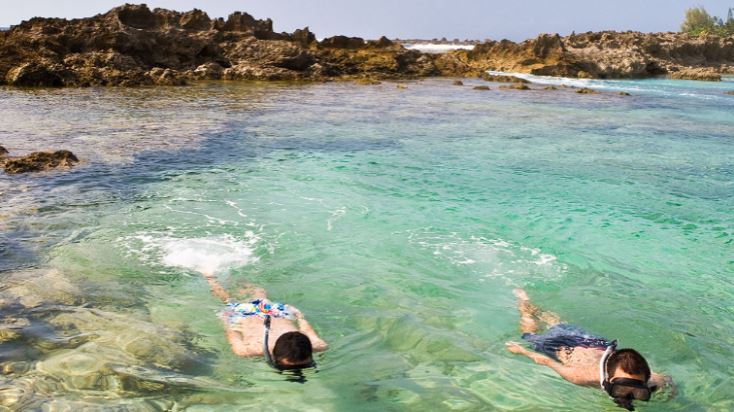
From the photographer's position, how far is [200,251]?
7879mm

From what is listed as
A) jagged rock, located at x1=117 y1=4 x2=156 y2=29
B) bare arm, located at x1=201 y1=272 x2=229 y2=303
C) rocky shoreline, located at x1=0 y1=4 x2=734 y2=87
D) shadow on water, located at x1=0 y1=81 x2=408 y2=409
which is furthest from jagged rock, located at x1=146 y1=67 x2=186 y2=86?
bare arm, located at x1=201 y1=272 x2=229 y2=303

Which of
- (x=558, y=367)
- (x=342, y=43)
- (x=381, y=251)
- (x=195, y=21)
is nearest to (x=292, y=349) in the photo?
(x=558, y=367)

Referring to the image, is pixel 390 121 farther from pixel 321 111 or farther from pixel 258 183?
pixel 258 183

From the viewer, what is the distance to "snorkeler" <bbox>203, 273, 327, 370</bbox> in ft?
15.7

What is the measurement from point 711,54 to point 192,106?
2486 inches

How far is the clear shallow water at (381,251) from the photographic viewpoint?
475 cm

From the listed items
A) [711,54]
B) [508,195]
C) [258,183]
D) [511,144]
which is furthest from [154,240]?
[711,54]

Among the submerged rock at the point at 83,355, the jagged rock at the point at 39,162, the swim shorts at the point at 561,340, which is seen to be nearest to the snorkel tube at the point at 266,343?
the submerged rock at the point at 83,355

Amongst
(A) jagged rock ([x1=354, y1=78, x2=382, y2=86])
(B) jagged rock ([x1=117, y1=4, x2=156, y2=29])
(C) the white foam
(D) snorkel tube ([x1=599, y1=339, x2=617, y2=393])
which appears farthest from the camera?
(B) jagged rock ([x1=117, y1=4, x2=156, y2=29])

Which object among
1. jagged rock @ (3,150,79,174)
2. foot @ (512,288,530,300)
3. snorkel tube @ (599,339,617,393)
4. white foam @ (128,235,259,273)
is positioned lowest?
foot @ (512,288,530,300)

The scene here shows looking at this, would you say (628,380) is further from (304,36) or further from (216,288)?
(304,36)

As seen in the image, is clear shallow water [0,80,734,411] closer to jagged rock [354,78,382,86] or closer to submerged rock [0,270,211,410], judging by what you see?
submerged rock [0,270,211,410]

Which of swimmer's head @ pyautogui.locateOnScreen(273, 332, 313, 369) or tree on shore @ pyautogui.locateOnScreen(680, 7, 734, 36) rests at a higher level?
tree on shore @ pyautogui.locateOnScreen(680, 7, 734, 36)

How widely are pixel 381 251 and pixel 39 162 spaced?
8.27 meters
